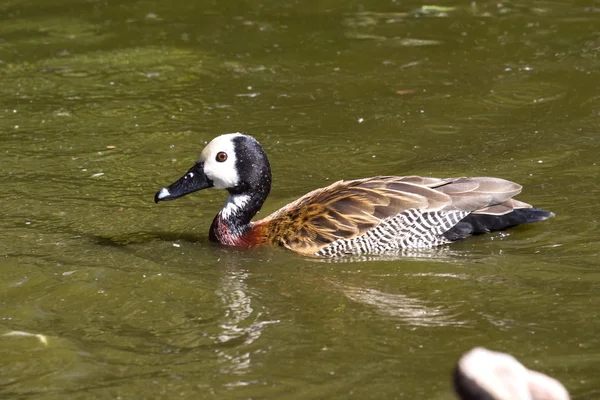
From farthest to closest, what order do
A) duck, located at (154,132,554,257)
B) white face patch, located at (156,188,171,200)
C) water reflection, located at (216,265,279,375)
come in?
white face patch, located at (156,188,171,200), duck, located at (154,132,554,257), water reflection, located at (216,265,279,375)

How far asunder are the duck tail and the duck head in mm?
1568

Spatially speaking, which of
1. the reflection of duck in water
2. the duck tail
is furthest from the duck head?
the reflection of duck in water

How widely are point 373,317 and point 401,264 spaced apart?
1.14m

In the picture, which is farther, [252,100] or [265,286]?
[252,100]

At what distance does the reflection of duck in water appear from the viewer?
330 centimetres

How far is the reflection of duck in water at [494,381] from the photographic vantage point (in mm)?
3303

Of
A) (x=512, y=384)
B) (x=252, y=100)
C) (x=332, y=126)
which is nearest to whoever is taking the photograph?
(x=512, y=384)

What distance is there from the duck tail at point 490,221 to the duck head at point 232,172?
5.15 feet

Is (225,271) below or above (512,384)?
below

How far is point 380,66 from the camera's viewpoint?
41.9ft

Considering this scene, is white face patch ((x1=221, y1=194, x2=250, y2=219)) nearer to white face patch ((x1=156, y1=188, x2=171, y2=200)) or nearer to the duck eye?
the duck eye

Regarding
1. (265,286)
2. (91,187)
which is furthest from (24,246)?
(265,286)

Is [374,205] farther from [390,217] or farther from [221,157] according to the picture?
[221,157]

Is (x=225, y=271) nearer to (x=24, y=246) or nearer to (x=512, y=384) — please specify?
(x=24, y=246)
